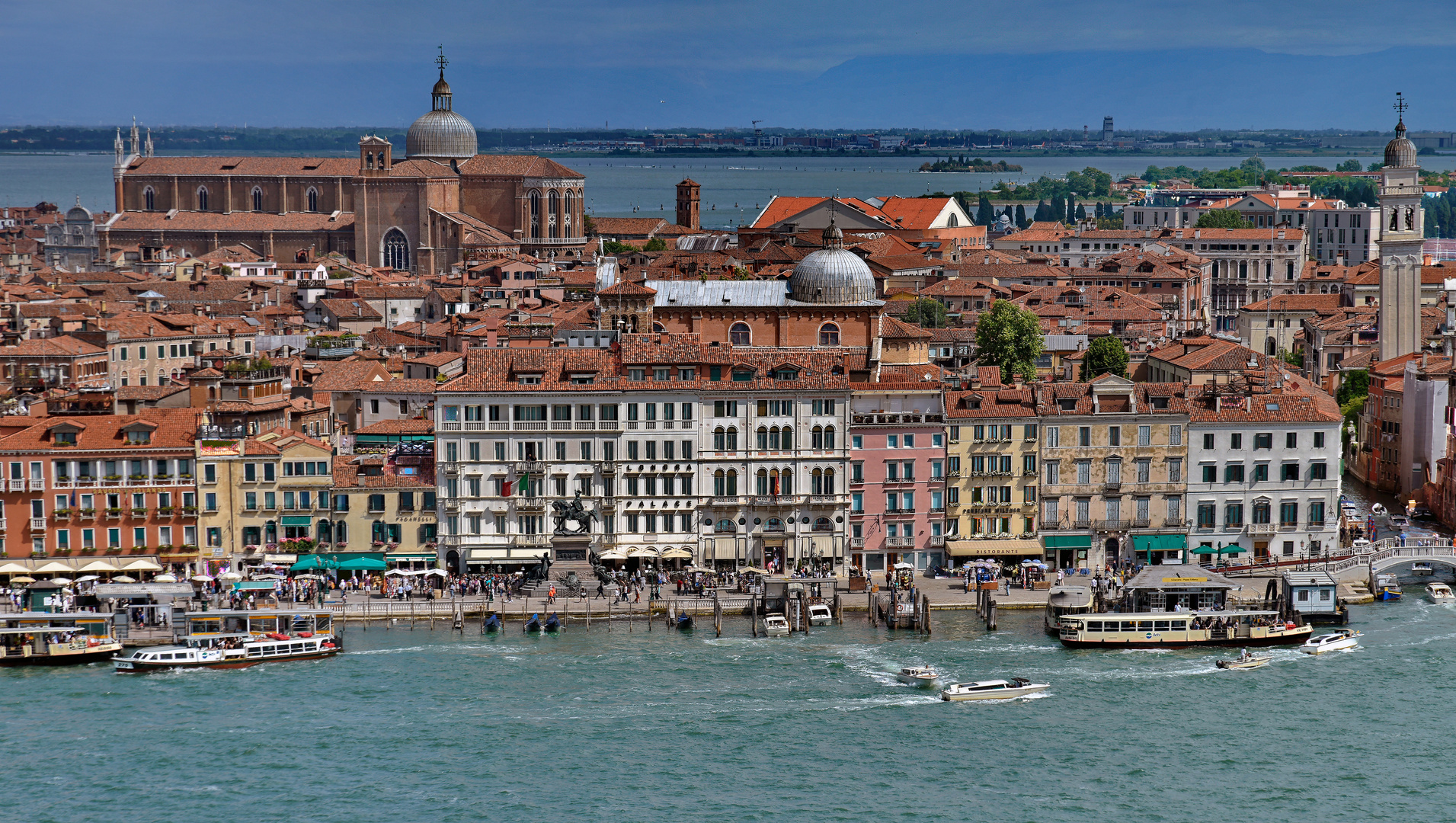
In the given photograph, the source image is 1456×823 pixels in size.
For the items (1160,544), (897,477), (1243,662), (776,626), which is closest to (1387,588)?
(1160,544)

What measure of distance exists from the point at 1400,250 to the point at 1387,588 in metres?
30.0

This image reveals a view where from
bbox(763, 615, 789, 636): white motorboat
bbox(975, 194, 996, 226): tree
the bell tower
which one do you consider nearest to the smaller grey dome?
bbox(763, 615, 789, 636): white motorboat

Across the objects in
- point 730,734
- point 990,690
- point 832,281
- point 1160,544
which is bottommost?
point 730,734

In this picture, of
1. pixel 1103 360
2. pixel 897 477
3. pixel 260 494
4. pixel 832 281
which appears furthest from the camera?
pixel 1103 360

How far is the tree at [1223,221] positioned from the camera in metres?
122

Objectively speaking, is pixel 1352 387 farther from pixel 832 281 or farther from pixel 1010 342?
pixel 832 281

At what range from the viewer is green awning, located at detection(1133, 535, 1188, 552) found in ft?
137

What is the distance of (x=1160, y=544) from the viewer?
4197cm

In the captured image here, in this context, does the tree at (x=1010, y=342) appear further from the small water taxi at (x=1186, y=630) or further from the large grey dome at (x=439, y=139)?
the large grey dome at (x=439, y=139)

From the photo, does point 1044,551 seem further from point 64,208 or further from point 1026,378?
point 64,208

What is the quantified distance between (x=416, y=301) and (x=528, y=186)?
3346cm

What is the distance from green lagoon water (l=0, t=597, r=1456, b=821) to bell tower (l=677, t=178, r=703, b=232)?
242ft

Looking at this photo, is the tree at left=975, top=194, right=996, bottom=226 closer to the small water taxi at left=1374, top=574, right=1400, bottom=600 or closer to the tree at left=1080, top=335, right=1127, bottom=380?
the tree at left=1080, top=335, right=1127, bottom=380

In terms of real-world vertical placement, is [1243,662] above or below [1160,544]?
below
